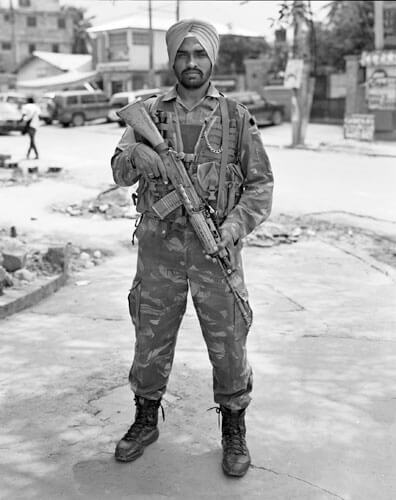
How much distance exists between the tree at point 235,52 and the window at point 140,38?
5.88 metres

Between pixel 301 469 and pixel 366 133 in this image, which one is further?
pixel 366 133

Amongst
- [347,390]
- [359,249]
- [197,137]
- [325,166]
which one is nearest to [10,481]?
[197,137]

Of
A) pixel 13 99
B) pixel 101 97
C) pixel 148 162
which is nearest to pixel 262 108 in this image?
pixel 101 97

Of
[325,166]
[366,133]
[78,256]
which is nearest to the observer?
[78,256]

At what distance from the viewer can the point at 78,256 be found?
742 cm

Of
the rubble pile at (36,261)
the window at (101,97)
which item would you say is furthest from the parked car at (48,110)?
the rubble pile at (36,261)

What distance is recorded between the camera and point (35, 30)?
62.2m

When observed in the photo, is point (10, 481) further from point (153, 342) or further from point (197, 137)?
point (197, 137)

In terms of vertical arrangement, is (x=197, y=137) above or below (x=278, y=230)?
above

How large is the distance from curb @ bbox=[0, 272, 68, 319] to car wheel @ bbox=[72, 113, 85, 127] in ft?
Result: 86.2

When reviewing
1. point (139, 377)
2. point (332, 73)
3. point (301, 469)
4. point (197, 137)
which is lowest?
point (301, 469)

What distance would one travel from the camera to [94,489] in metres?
3.00

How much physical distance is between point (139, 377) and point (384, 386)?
1.53 meters

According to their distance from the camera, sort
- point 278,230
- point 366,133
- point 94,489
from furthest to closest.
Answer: point 366,133 → point 278,230 → point 94,489
